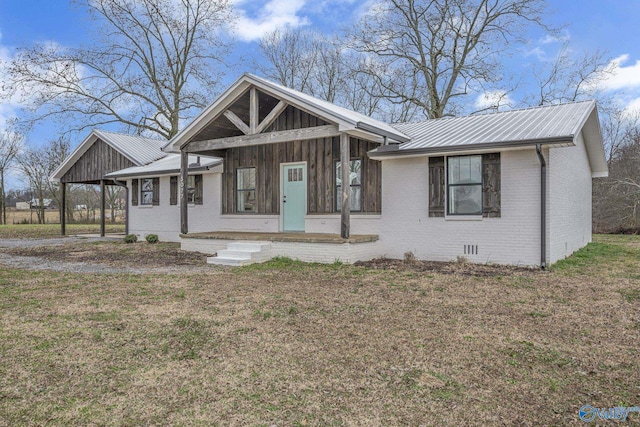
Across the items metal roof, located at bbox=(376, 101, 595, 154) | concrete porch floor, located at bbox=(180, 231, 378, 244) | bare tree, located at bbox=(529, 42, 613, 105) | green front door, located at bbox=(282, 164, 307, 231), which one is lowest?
concrete porch floor, located at bbox=(180, 231, 378, 244)

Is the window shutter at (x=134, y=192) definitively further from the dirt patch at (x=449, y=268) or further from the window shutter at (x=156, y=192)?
the dirt patch at (x=449, y=268)

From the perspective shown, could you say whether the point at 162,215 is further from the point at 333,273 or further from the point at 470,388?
the point at 470,388

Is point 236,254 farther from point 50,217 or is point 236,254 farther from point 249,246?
point 50,217

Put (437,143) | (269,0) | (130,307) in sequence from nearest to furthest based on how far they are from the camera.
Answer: (130,307), (437,143), (269,0)

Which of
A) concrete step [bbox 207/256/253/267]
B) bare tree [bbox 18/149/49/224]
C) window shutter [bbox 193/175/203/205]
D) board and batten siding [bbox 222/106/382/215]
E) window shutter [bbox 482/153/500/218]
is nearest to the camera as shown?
window shutter [bbox 482/153/500/218]

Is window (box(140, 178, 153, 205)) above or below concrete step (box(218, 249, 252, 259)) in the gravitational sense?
above

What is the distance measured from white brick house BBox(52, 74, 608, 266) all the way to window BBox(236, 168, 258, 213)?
32mm

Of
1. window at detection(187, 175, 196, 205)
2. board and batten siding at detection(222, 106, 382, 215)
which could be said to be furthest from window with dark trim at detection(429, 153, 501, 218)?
window at detection(187, 175, 196, 205)

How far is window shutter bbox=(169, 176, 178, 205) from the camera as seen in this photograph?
15461 millimetres

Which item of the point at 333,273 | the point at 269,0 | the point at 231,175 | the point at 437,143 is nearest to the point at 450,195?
the point at 437,143

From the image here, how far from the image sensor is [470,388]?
3.06m

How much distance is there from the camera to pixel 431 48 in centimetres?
2339

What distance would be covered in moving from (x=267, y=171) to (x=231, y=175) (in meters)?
1.46

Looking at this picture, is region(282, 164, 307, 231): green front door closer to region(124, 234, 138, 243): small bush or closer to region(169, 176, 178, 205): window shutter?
region(169, 176, 178, 205): window shutter
